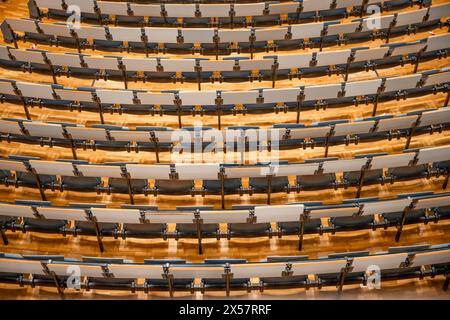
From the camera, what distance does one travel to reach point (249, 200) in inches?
100

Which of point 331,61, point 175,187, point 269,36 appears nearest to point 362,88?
point 331,61

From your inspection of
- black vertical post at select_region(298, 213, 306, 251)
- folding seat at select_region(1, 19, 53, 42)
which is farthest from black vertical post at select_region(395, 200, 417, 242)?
folding seat at select_region(1, 19, 53, 42)

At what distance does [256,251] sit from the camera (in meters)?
2.37

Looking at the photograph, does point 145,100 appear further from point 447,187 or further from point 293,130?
point 447,187

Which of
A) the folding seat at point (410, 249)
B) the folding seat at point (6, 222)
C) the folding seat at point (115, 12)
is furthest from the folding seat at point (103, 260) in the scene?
the folding seat at point (115, 12)

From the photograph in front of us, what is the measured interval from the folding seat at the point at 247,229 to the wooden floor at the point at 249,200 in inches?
4.0

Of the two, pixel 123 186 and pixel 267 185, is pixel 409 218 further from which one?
pixel 123 186

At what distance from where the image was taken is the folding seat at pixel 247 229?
7.55 ft

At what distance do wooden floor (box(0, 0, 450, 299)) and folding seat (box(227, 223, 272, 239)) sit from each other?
4.0 inches

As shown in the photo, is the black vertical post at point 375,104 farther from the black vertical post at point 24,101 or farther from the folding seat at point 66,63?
the black vertical post at point 24,101

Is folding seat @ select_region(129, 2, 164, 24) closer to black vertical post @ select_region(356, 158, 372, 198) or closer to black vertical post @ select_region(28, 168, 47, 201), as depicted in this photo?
black vertical post @ select_region(28, 168, 47, 201)

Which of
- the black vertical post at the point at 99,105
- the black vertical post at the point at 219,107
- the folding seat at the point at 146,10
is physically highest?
the folding seat at the point at 146,10
